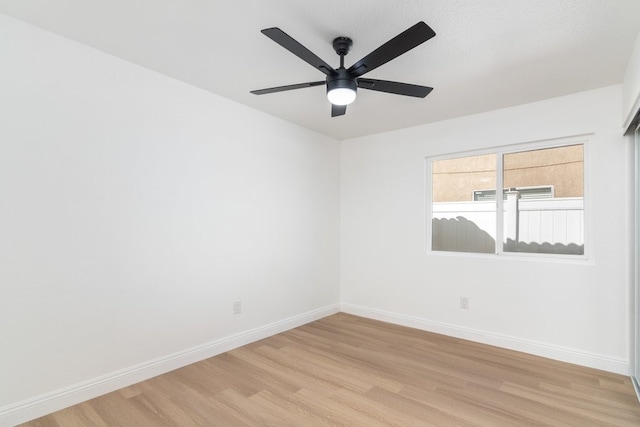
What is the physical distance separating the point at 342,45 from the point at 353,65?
0.31 meters

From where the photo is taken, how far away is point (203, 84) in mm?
2838

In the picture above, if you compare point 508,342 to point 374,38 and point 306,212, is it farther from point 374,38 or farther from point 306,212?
point 374,38

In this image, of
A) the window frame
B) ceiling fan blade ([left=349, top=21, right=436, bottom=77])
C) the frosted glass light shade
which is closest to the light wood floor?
the window frame

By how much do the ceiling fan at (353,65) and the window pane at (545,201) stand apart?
71.5 inches

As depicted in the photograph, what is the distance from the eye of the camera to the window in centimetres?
304

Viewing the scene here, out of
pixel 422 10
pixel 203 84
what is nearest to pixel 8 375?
pixel 203 84

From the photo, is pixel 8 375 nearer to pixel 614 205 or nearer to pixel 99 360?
pixel 99 360

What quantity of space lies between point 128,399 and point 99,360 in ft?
1.13

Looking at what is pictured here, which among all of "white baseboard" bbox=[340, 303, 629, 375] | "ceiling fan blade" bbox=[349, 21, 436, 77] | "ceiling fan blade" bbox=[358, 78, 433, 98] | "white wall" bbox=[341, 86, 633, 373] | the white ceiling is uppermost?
the white ceiling

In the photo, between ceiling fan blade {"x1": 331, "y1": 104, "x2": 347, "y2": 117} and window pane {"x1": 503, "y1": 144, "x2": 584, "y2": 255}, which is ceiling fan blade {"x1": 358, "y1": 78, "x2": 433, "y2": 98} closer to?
ceiling fan blade {"x1": 331, "y1": 104, "x2": 347, "y2": 117}

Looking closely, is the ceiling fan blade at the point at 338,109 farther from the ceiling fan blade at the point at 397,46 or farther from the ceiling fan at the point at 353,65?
the ceiling fan blade at the point at 397,46

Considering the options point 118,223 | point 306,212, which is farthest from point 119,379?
point 306,212

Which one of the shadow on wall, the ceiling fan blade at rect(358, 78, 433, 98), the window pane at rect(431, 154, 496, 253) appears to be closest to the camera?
the ceiling fan blade at rect(358, 78, 433, 98)

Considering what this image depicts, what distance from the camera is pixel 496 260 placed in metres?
3.32
